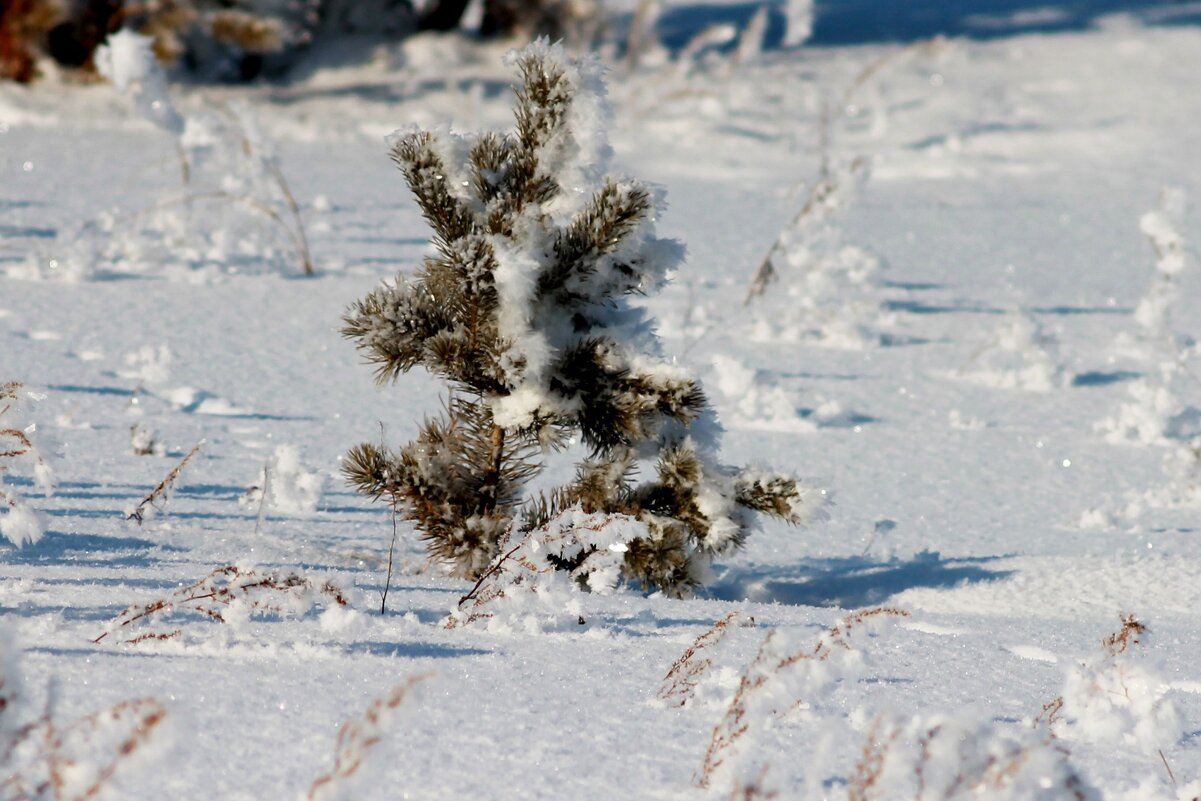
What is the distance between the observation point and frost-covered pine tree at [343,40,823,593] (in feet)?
10.00

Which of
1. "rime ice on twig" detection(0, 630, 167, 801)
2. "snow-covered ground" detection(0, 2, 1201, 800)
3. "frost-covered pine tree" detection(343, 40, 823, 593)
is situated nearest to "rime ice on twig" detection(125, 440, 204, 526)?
"snow-covered ground" detection(0, 2, 1201, 800)

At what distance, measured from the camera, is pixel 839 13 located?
783 inches

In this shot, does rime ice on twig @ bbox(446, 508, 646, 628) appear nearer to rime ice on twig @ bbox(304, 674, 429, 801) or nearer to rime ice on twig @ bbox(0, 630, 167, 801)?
rime ice on twig @ bbox(0, 630, 167, 801)

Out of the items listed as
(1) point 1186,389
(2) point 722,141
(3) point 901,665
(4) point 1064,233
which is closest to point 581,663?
(3) point 901,665

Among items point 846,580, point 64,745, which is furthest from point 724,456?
point 64,745

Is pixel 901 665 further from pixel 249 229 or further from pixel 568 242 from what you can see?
pixel 249 229

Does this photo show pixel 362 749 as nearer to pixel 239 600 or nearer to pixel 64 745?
pixel 64 745

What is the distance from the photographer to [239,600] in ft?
8.29

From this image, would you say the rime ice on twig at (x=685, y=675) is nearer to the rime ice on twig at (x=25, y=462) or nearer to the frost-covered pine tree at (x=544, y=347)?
the frost-covered pine tree at (x=544, y=347)

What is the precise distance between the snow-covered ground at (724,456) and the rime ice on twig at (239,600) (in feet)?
0.11

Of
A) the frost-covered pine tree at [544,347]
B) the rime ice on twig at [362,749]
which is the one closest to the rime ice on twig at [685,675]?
the frost-covered pine tree at [544,347]

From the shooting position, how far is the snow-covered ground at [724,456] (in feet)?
6.86

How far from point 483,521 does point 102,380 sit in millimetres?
2251

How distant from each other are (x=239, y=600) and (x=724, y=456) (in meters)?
2.52
